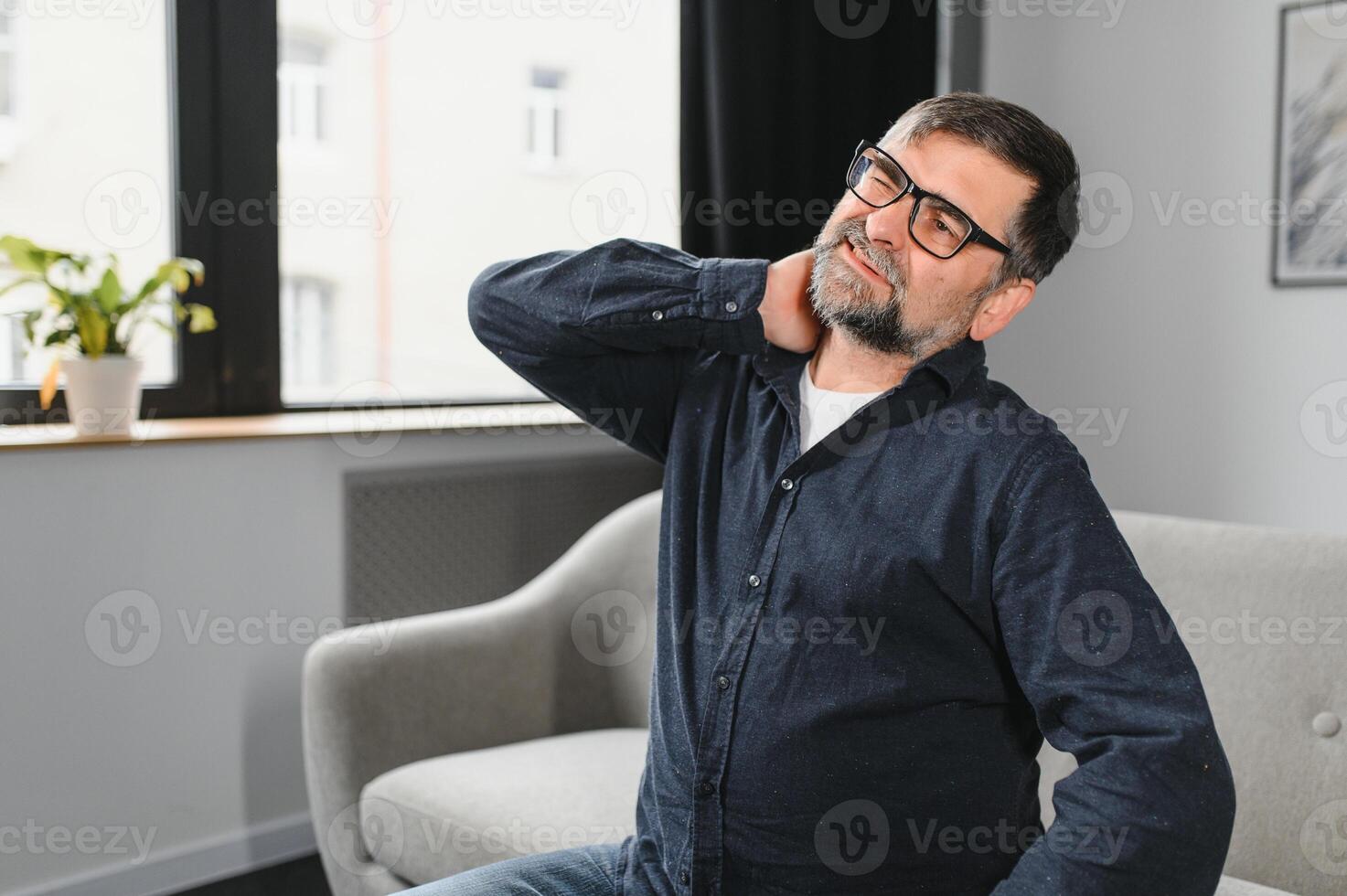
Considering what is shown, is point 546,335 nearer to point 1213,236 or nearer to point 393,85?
point 393,85

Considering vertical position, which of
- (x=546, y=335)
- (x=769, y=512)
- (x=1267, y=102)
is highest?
(x=1267, y=102)

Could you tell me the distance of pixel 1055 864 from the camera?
3.39ft

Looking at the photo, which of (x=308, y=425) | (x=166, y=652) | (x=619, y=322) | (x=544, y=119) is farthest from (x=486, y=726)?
(x=544, y=119)

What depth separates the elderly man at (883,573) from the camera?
3.58 feet

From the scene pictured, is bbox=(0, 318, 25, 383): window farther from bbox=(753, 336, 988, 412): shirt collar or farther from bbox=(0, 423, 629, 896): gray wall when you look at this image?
bbox=(753, 336, 988, 412): shirt collar

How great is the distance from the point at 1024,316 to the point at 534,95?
155 centimetres

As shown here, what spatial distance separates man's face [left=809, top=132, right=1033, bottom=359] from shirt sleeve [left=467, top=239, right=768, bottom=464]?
0.10m

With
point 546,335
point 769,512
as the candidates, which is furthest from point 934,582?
point 546,335

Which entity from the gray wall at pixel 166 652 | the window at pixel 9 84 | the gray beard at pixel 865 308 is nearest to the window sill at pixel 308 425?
the gray wall at pixel 166 652

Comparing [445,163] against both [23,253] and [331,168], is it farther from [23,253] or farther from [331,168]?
[23,253]

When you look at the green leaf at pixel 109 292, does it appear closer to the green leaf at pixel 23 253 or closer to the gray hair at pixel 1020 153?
the green leaf at pixel 23 253

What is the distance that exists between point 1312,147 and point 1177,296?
50 cm

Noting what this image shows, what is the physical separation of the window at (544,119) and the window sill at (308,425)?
0.68 m

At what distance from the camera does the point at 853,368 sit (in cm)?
132
